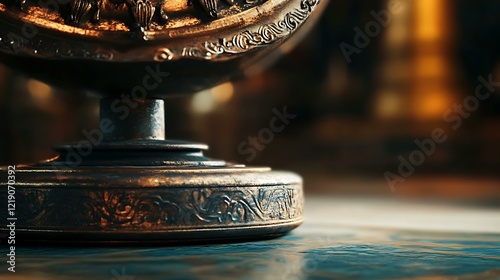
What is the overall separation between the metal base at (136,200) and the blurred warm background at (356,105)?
2890 millimetres

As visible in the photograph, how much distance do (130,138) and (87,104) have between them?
3.84 meters

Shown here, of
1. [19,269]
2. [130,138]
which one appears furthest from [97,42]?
[19,269]

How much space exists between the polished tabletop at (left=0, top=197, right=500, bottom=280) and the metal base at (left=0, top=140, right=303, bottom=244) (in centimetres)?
3

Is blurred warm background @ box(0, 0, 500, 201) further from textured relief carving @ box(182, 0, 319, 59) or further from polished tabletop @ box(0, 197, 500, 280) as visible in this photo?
textured relief carving @ box(182, 0, 319, 59)

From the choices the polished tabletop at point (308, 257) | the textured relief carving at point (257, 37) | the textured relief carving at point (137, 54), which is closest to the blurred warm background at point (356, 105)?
the polished tabletop at point (308, 257)

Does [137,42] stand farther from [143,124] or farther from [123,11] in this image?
[143,124]

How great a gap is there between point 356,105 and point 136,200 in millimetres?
3889

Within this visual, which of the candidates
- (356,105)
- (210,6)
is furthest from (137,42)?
(356,105)

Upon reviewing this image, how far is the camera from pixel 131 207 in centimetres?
138

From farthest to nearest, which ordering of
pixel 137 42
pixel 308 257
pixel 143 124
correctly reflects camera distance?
pixel 143 124 < pixel 137 42 < pixel 308 257

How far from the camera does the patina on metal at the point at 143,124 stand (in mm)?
1382

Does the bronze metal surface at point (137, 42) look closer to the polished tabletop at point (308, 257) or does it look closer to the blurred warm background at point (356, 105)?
the polished tabletop at point (308, 257)

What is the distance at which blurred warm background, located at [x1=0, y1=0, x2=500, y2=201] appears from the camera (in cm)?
478

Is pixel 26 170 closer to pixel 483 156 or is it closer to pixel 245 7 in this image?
pixel 245 7
